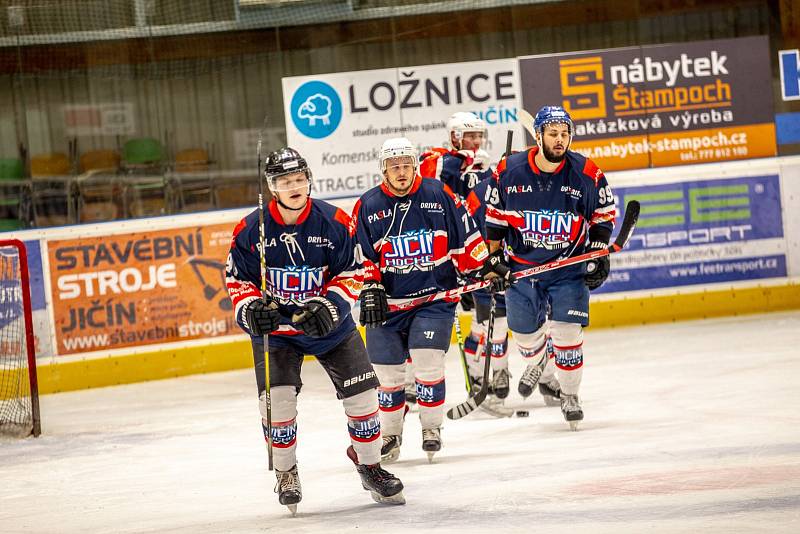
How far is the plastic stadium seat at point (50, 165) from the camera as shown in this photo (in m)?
8.75

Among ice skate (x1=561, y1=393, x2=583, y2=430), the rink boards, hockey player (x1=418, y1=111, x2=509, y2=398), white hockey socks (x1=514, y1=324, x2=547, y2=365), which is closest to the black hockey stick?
white hockey socks (x1=514, y1=324, x2=547, y2=365)

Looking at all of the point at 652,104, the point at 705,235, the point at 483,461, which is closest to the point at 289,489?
the point at 483,461

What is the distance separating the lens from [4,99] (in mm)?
8703

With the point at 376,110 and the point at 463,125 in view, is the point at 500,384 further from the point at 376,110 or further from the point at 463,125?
the point at 376,110

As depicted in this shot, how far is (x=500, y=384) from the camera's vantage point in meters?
6.55

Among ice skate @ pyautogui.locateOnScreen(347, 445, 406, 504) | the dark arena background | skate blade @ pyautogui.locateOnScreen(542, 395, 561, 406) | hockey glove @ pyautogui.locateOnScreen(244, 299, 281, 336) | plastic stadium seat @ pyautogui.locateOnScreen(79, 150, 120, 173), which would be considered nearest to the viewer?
hockey glove @ pyautogui.locateOnScreen(244, 299, 281, 336)

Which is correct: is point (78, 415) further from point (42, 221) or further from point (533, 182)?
point (533, 182)

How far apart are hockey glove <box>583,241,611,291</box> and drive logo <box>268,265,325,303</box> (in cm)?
180

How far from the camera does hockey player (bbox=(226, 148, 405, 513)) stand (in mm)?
4336

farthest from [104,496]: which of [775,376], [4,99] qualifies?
[4,99]

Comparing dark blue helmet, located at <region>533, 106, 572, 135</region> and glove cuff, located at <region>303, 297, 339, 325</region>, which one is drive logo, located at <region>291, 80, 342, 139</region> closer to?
dark blue helmet, located at <region>533, 106, 572, 135</region>

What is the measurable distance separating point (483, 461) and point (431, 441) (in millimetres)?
241

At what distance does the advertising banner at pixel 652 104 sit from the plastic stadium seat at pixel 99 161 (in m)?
3.13

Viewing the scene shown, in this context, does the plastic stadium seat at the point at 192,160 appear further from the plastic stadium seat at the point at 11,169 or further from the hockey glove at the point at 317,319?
the hockey glove at the point at 317,319
